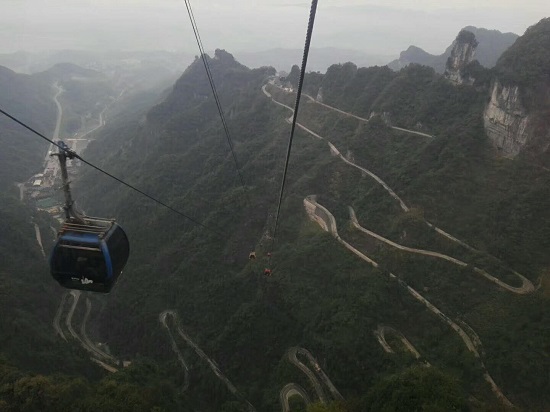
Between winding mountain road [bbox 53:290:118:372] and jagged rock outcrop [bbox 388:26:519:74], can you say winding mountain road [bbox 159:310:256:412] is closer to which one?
winding mountain road [bbox 53:290:118:372]

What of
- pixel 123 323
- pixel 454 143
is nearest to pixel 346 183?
pixel 454 143

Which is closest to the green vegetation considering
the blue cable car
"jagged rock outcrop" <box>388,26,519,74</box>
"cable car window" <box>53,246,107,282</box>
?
the blue cable car

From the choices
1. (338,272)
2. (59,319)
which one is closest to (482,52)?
(338,272)

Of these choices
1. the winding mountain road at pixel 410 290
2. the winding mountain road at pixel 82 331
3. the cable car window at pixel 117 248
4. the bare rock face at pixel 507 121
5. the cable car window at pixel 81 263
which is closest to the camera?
the cable car window at pixel 81 263

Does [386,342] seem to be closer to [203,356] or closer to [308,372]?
[308,372]

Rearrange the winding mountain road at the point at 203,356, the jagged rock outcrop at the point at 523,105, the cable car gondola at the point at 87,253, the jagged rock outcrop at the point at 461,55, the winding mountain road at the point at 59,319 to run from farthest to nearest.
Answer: the jagged rock outcrop at the point at 461,55
the winding mountain road at the point at 59,319
the jagged rock outcrop at the point at 523,105
the winding mountain road at the point at 203,356
the cable car gondola at the point at 87,253

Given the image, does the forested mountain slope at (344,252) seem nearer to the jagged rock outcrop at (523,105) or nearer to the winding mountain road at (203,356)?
the winding mountain road at (203,356)

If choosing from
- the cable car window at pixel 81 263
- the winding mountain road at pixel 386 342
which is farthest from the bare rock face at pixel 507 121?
the cable car window at pixel 81 263
